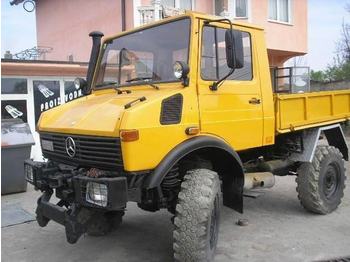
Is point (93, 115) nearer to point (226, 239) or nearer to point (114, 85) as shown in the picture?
point (114, 85)

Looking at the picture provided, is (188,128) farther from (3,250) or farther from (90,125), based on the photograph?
(3,250)

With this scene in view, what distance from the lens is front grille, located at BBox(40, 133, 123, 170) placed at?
4.24 metres

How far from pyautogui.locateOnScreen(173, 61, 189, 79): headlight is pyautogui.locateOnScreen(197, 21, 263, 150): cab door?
0.26 metres

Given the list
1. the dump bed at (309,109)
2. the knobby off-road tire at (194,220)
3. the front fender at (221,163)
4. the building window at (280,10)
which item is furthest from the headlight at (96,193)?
the building window at (280,10)

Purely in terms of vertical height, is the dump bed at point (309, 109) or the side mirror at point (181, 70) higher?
the side mirror at point (181, 70)

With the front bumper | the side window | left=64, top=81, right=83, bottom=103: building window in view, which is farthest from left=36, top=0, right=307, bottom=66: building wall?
the front bumper

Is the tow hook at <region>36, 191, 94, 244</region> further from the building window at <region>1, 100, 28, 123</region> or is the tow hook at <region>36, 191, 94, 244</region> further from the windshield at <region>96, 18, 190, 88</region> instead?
the building window at <region>1, 100, 28, 123</region>

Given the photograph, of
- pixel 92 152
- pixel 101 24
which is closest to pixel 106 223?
pixel 92 152

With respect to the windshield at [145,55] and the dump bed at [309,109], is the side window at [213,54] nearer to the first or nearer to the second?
the windshield at [145,55]

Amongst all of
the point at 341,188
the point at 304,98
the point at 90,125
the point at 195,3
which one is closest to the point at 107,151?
the point at 90,125

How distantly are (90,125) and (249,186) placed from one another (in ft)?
7.48

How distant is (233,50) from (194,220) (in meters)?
1.67

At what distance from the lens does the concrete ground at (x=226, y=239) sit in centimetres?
521

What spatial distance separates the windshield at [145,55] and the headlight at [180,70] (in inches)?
6.8
